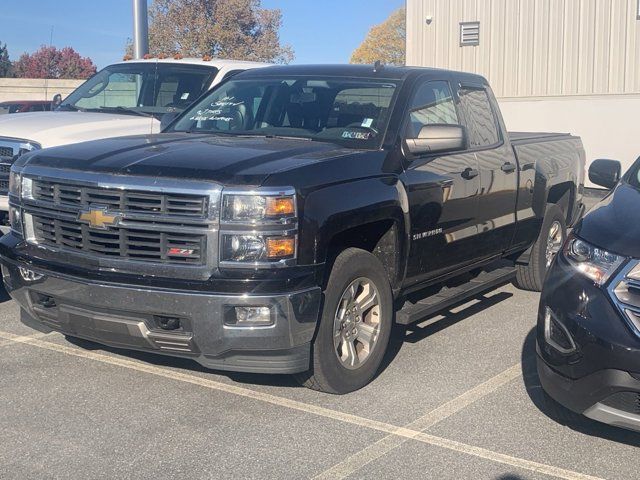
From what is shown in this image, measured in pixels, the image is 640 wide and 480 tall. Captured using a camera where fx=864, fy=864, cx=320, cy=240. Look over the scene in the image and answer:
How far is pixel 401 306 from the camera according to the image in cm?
619

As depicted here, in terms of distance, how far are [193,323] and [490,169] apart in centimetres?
299

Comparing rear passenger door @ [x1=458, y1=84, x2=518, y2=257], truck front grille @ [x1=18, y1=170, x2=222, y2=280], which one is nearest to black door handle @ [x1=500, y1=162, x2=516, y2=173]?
rear passenger door @ [x1=458, y1=84, x2=518, y2=257]

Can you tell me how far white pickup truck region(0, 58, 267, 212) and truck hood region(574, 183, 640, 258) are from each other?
482cm

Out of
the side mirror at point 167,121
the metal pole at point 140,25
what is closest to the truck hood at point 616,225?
the side mirror at point 167,121

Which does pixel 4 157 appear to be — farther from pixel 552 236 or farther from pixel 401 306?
pixel 552 236

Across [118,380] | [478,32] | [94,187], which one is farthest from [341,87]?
[478,32]

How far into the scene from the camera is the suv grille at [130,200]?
15.0 ft

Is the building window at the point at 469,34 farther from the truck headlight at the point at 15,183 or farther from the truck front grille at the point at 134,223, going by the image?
the truck front grille at the point at 134,223

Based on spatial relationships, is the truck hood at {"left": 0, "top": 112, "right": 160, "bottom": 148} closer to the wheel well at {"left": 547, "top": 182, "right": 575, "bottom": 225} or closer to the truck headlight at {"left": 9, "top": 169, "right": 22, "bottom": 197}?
the truck headlight at {"left": 9, "top": 169, "right": 22, "bottom": 197}

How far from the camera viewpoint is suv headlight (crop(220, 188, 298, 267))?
449cm

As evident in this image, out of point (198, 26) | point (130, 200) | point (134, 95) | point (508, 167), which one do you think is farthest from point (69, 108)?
point (198, 26)

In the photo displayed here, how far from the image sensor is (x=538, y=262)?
7.92 m

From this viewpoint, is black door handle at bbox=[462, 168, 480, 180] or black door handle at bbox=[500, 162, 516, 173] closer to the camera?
black door handle at bbox=[462, 168, 480, 180]

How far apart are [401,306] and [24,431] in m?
2.76
